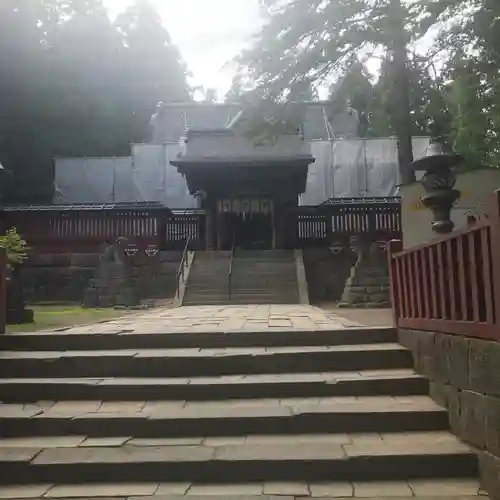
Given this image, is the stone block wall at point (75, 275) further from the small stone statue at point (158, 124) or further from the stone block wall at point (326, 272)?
the small stone statue at point (158, 124)

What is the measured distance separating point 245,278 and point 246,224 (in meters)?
5.82

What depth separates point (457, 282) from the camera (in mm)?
3732

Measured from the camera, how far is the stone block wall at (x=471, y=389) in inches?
121

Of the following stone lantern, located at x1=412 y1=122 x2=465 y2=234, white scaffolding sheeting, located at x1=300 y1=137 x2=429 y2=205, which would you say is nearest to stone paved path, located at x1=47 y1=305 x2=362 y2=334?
stone lantern, located at x1=412 y1=122 x2=465 y2=234

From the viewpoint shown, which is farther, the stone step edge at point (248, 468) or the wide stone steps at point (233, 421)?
the wide stone steps at point (233, 421)

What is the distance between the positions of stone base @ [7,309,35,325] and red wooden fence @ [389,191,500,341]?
5316 mm

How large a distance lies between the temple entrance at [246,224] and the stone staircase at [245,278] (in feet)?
5.60

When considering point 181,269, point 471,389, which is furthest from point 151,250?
point 471,389

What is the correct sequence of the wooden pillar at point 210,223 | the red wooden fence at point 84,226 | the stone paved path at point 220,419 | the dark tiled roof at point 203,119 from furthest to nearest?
the dark tiled roof at point 203,119 → the wooden pillar at point 210,223 → the red wooden fence at point 84,226 → the stone paved path at point 220,419

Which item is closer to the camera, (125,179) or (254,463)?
(254,463)

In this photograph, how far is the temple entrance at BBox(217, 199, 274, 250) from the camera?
62.1ft

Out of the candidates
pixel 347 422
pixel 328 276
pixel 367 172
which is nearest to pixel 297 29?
pixel 328 276

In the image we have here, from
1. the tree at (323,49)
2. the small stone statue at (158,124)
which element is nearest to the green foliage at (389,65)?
the tree at (323,49)

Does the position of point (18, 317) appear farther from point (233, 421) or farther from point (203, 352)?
point (233, 421)
